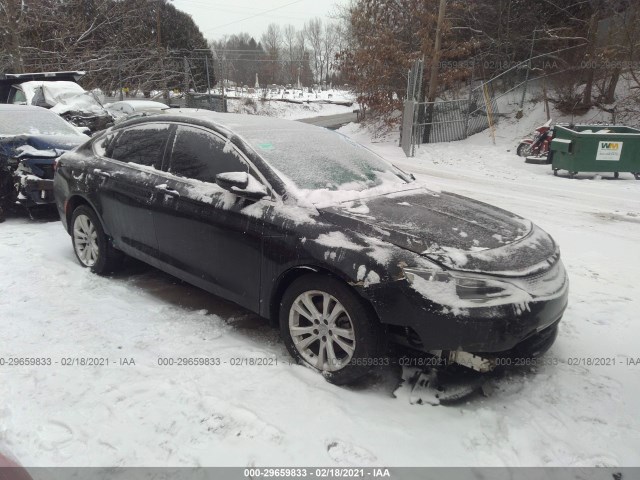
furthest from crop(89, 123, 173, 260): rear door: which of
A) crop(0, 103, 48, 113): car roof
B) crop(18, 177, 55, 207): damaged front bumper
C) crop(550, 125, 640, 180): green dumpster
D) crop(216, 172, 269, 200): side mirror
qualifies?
crop(550, 125, 640, 180): green dumpster

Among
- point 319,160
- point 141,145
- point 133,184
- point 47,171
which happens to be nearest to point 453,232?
point 319,160

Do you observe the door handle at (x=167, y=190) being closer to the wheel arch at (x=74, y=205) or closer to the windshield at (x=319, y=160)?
the windshield at (x=319, y=160)

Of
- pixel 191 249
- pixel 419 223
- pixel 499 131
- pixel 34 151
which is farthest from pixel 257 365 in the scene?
pixel 499 131

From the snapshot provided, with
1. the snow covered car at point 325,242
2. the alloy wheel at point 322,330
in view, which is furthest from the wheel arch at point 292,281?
the alloy wheel at point 322,330

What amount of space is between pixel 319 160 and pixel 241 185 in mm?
762

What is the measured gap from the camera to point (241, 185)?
10.5ft

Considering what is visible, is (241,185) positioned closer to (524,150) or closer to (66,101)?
(524,150)

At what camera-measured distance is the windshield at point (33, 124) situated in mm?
6812

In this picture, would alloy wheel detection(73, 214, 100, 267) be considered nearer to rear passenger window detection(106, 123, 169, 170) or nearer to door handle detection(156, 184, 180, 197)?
rear passenger window detection(106, 123, 169, 170)

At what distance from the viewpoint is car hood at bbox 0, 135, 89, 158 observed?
6.21 meters

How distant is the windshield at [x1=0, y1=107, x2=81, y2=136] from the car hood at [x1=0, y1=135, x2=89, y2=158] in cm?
36

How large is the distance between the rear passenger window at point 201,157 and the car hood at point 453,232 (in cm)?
94

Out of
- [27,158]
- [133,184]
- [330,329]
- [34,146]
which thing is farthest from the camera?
[34,146]

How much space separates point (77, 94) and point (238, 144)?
1382 cm
